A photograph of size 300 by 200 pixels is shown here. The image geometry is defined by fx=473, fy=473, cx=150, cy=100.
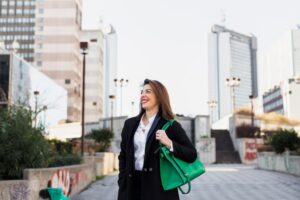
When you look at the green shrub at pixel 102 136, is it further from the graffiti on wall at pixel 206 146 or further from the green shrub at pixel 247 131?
the green shrub at pixel 247 131

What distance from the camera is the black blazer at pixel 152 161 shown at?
3.41 m

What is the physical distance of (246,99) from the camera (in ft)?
589

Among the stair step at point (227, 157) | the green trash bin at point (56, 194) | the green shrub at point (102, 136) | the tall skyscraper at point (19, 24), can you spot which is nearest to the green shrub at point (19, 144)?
the green trash bin at point (56, 194)

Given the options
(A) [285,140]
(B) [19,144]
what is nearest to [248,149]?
(A) [285,140]

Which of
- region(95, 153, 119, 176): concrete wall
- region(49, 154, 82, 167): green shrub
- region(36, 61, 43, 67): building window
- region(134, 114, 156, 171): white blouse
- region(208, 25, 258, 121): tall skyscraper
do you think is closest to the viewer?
region(134, 114, 156, 171): white blouse

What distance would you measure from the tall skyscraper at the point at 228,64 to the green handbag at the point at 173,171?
141269 millimetres

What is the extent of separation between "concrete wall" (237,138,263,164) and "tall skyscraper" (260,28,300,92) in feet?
363

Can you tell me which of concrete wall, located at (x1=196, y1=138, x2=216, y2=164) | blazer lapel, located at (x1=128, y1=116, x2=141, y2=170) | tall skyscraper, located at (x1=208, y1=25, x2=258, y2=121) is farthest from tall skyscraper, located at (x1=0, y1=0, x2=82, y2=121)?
blazer lapel, located at (x1=128, y1=116, x2=141, y2=170)

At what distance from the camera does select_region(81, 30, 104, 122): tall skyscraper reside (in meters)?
102

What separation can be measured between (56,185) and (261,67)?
184544 millimetres

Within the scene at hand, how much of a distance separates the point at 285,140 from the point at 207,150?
14690 mm

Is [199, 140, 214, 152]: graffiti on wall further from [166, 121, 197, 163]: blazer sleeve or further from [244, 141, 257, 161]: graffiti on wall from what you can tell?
[166, 121, 197, 163]: blazer sleeve

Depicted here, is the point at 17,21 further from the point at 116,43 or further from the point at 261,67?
the point at 261,67

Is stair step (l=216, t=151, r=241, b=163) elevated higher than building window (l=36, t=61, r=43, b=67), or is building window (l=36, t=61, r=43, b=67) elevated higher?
building window (l=36, t=61, r=43, b=67)
